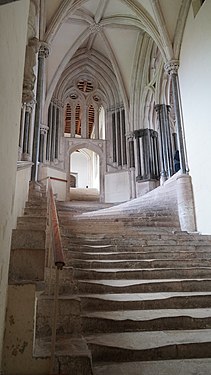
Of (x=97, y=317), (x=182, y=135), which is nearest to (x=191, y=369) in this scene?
(x=97, y=317)

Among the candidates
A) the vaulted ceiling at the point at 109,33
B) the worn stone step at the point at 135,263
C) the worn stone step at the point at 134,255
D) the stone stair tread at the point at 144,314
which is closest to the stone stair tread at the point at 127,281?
the worn stone step at the point at 135,263

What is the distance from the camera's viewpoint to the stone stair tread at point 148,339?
7.75 feet

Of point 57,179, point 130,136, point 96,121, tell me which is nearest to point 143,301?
point 57,179

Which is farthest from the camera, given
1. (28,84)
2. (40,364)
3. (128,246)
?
(128,246)

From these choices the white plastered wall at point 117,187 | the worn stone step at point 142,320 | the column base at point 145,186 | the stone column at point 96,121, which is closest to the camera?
the worn stone step at point 142,320

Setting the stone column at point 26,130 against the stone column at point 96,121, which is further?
the stone column at point 96,121

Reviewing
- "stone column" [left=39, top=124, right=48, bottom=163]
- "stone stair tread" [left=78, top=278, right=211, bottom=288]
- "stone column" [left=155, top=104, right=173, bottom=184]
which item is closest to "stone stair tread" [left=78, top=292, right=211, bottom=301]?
"stone stair tread" [left=78, top=278, right=211, bottom=288]

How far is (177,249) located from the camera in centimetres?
480

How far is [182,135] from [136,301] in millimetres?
5576

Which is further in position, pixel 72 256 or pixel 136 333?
pixel 72 256

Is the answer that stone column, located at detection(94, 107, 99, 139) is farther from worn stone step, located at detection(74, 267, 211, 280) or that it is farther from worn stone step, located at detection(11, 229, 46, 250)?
worn stone step, located at detection(11, 229, 46, 250)

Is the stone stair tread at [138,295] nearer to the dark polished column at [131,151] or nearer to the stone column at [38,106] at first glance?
the stone column at [38,106]

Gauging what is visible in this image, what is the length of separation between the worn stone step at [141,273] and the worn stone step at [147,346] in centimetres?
106

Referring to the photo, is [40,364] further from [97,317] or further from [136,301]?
[136,301]
